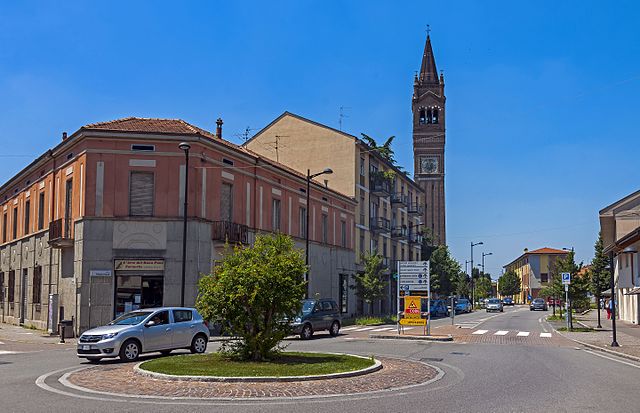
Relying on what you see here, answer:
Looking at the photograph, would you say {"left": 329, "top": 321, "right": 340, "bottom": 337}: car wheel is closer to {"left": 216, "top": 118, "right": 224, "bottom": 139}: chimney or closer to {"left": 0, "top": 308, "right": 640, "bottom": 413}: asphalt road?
{"left": 0, "top": 308, "right": 640, "bottom": 413}: asphalt road

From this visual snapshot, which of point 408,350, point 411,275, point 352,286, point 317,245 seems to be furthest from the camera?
point 352,286

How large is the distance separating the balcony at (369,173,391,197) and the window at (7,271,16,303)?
28714mm

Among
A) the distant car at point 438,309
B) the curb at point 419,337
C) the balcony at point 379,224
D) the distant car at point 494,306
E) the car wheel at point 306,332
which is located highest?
the balcony at point 379,224

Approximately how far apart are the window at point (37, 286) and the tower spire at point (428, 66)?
311ft

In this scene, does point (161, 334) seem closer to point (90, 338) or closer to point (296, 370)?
point (90, 338)

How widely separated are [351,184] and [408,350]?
31.1 meters

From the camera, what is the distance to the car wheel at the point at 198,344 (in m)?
20.3

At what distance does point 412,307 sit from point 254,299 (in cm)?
1446

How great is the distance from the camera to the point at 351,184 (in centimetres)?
5291

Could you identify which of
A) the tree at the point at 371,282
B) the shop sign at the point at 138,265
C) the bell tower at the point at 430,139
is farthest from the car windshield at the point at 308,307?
the bell tower at the point at 430,139

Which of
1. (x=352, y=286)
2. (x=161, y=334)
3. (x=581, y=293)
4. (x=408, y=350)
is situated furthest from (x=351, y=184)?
(x=161, y=334)

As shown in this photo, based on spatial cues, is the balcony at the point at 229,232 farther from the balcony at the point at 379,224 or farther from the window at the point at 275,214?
the balcony at the point at 379,224

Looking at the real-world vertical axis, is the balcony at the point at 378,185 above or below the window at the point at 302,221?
above

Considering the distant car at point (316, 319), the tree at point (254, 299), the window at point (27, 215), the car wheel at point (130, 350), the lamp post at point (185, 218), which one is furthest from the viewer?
the window at point (27, 215)
